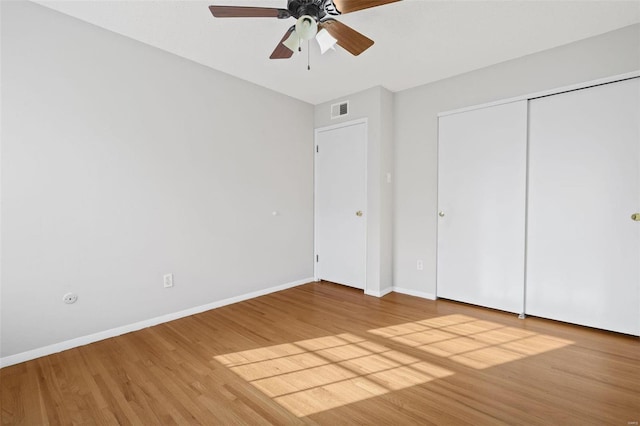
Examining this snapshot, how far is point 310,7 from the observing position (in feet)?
5.80

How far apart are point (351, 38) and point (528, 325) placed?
2.88 meters

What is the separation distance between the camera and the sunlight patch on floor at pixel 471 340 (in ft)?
6.95

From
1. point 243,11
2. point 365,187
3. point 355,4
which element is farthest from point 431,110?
point 243,11

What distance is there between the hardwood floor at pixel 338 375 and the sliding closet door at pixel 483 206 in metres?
0.39

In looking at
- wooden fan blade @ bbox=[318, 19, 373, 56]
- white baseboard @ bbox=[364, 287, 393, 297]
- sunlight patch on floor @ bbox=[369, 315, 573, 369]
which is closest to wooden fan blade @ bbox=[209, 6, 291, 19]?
wooden fan blade @ bbox=[318, 19, 373, 56]

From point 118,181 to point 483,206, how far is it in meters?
3.51

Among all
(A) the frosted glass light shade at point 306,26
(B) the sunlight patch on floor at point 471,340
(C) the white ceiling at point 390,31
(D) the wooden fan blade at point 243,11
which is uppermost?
(C) the white ceiling at point 390,31

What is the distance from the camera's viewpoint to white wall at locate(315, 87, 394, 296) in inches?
136

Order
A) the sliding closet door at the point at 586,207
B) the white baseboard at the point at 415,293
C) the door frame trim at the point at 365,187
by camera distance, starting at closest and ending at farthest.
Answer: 1. the sliding closet door at the point at 586,207
2. the white baseboard at the point at 415,293
3. the door frame trim at the point at 365,187

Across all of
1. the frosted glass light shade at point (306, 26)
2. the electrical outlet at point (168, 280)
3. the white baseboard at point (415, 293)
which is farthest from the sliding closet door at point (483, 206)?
the electrical outlet at point (168, 280)

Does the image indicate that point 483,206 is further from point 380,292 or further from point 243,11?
point 243,11

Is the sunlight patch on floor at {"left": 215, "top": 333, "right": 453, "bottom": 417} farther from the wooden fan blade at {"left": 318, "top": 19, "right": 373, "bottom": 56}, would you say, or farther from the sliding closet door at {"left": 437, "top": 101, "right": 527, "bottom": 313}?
the wooden fan blade at {"left": 318, "top": 19, "right": 373, "bottom": 56}

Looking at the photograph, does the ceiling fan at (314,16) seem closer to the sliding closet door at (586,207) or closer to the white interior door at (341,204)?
the white interior door at (341,204)

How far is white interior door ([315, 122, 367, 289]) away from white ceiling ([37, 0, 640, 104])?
906 millimetres
